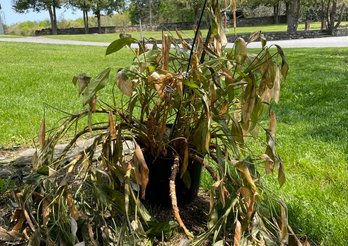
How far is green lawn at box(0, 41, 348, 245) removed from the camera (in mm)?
1856

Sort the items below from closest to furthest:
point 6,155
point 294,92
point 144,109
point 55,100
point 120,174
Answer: point 120,174, point 144,109, point 6,155, point 55,100, point 294,92

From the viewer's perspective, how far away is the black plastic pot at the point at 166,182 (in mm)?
1708

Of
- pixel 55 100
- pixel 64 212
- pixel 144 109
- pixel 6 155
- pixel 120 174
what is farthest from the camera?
pixel 55 100

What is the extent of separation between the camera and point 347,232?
167 cm

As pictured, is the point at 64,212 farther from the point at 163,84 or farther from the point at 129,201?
the point at 163,84

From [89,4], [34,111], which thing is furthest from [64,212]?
[89,4]

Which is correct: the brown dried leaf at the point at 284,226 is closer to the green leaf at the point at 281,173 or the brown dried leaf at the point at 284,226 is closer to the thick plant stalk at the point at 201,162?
the green leaf at the point at 281,173

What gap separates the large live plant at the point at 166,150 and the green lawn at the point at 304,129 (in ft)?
1.06

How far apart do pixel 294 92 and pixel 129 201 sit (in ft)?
13.1

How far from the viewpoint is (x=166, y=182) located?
1.75 metres

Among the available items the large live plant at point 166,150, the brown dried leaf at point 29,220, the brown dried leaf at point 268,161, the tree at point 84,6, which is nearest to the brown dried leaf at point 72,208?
the large live plant at point 166,150

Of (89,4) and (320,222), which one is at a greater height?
(89,4)

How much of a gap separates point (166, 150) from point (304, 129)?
2.08m

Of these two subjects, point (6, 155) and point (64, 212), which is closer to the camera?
point (64, 212)
